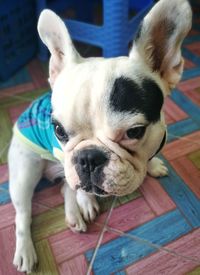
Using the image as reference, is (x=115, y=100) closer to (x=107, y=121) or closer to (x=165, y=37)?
(x=107, y=121)

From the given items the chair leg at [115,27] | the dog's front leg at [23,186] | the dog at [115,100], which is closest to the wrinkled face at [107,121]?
the dog at [115,100]

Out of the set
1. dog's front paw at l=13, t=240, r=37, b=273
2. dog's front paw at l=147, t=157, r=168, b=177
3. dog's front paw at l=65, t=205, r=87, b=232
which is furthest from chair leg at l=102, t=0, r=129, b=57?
dog's front paw at l=13, t=240, r=37, b=273

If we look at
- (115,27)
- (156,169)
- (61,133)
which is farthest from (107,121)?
(115,27)

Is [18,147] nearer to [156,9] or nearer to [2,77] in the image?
[156,9]

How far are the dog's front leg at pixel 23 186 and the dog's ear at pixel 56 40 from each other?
31 centimetres

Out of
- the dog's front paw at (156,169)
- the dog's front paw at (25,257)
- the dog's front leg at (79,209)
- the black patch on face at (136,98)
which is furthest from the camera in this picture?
the dog's front paw at (156,169)

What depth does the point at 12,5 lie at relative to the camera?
72.1 inches

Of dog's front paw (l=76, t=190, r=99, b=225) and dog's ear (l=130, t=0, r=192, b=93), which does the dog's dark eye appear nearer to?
dog's ear (l=130, t=0, r=192, b=93)

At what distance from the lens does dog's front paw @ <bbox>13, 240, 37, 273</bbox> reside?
100 cm

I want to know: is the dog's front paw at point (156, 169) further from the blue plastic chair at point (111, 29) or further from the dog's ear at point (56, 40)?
the blue plastic chair at point (111, 29)

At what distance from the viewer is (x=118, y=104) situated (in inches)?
28.2

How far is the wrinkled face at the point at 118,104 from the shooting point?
73 centimetres

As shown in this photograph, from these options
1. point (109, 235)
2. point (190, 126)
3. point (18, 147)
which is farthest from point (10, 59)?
point (109, 235)

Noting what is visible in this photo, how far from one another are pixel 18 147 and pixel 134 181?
0.48 metres
